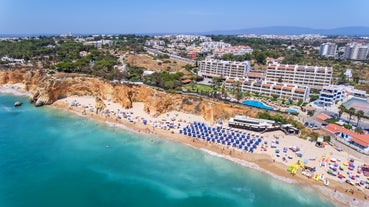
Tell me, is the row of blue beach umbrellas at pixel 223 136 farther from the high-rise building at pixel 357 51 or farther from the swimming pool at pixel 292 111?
the high-rise building at pixel 357 51

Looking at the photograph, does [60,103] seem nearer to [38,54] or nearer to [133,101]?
[133,101]

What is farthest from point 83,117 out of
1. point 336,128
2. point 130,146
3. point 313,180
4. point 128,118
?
point 336,128

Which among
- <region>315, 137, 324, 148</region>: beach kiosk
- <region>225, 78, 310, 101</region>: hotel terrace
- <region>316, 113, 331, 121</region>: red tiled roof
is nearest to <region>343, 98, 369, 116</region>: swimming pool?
<region>225, 78, 310, 101</region>: hotel terrace

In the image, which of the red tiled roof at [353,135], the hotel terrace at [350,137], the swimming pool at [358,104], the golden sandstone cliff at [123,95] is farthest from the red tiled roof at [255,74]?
the hotel terrace at [350,137]

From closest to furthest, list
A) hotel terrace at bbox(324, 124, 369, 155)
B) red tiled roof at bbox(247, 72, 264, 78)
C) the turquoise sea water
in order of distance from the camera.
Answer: the turquoise sea water < hotel terrace at bbox(324, 124, 369, 155) < red tiled roof at bbox(247, 72, 264, 78)

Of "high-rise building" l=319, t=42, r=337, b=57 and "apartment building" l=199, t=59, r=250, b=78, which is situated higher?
"high-rise building" l=319, t=42, r=337, b=57

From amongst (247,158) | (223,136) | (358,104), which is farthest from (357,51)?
(247,158)

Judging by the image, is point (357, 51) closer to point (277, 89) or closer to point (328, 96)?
point (277, 89)

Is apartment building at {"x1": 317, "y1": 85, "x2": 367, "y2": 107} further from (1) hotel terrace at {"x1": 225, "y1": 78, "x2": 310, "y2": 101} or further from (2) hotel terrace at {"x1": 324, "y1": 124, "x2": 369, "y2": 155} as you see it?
(2) hotel terrace at {"x1": 324, "y1": 124, "x2": 369, "y2": 155}
